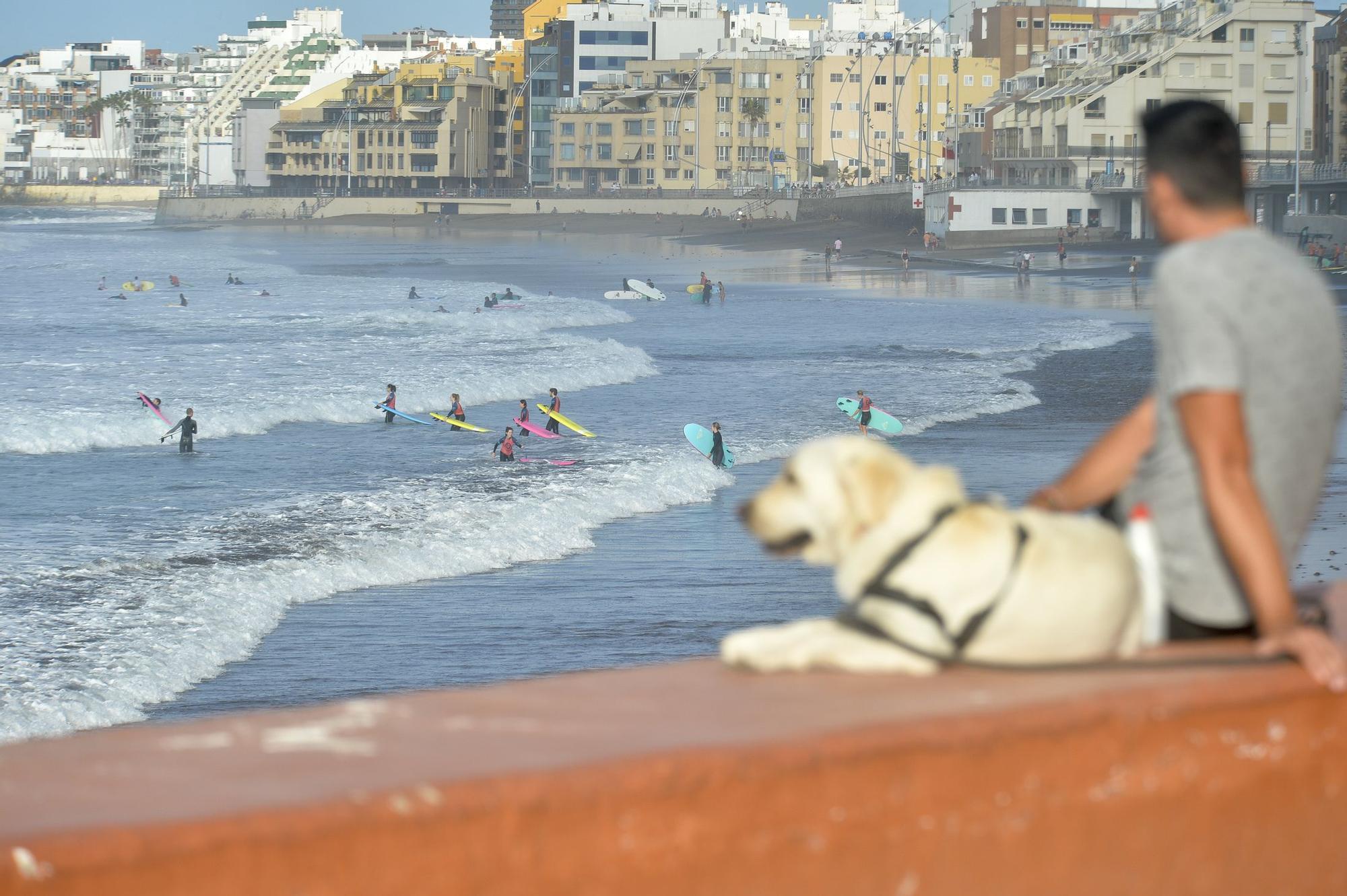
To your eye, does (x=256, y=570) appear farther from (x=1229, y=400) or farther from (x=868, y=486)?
(x=1229, y=400)

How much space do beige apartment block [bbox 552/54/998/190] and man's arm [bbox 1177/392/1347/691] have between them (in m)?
125

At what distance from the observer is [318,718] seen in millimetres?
2648

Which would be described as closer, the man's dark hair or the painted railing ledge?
the painted railing ledge

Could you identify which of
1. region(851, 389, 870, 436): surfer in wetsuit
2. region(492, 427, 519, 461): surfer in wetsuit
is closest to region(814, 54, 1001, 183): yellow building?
region(851, 389, 870, 436): surfer in wetsuit

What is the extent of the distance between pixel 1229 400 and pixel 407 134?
143699mm

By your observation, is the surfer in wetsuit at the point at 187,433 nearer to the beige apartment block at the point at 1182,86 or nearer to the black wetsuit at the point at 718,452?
the black wetsuit at the point at 718,452

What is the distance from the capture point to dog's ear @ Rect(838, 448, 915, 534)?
9.70 feet

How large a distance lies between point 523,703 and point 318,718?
317 mm

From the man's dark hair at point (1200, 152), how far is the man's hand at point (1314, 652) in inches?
29.5

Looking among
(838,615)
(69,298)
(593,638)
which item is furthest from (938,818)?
(69,298)

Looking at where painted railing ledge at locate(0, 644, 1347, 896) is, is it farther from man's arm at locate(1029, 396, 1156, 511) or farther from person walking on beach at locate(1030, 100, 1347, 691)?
man's arm at locate(1029, 396, 1156, 511)

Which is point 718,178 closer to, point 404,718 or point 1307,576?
point 1307,576

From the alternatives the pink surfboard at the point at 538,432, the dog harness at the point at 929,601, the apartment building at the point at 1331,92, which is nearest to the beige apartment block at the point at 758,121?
the apartment building at the point at 1331,92

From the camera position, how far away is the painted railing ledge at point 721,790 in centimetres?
220
